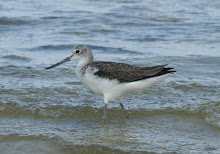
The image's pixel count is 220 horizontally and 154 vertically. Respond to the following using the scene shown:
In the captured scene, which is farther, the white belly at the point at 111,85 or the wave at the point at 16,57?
the wave at the point at 16,57

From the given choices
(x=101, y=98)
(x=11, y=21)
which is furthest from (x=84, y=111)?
(x=11, y=21)

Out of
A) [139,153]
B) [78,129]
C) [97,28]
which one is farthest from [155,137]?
[97,28]

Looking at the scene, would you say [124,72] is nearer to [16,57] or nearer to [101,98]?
[101,98]

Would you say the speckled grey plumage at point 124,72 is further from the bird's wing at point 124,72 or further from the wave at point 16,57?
the wave at point 16,57

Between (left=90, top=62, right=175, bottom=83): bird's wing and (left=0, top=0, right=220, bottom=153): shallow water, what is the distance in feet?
2.36

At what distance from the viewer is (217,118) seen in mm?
7547

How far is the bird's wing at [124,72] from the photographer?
7668 mm

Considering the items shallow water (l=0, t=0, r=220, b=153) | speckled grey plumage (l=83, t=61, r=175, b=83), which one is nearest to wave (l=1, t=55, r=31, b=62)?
shallow water (l=0, t=0, r=220, b=153)

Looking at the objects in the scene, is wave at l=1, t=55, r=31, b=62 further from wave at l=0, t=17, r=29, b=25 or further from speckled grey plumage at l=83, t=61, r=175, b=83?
wave at l=0, t=17, r=29, b=25

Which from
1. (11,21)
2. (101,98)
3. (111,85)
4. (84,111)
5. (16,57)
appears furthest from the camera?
(11,21)

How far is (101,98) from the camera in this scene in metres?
8.97

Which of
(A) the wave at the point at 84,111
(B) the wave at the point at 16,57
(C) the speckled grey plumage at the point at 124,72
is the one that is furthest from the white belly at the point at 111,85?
(B) the wave at the point at 16,57

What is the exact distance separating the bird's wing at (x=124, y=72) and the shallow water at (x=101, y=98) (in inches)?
28.3

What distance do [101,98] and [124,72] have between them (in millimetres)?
1364
